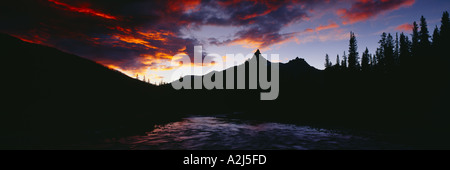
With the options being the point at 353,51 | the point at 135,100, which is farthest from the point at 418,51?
the point at 135,100

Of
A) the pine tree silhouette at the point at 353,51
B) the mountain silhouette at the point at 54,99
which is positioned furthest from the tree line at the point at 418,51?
the mountain silhouette at the point at 54,99

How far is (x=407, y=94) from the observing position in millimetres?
48062

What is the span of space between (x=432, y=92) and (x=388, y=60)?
37.3 metres

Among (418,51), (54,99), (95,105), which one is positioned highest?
(418,51)

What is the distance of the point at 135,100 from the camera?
55.5 meters

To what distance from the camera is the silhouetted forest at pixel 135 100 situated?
21750 millimetres

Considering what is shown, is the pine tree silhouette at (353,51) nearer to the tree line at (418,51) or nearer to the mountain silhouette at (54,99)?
the tree line at (418,51)

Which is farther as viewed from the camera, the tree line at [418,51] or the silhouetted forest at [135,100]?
the tree line at [418,51]

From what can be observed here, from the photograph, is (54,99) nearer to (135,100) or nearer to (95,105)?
(95,105)

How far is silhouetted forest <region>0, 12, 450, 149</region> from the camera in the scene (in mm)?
21750

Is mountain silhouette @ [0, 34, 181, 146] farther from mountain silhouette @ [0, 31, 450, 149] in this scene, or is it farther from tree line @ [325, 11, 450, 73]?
tree line @ [325, 11, 450, 73]

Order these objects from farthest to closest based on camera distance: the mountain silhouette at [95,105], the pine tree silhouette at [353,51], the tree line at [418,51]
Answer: the pine tree silhouette at [353,51], the tree line at [418,51], the mountain silhouette at [95,105]
